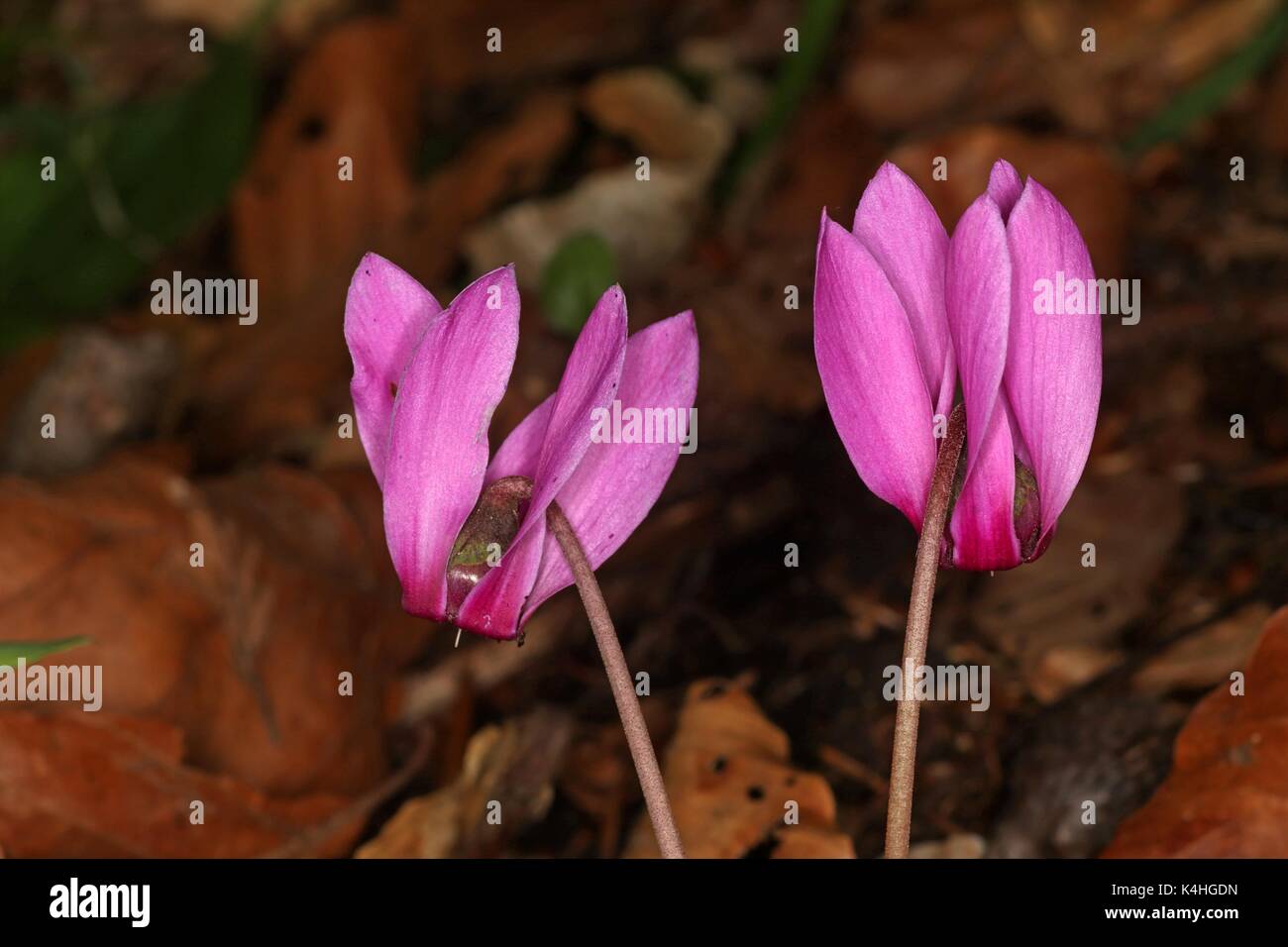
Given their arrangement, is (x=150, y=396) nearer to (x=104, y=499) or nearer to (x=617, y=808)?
(x=104, y=499)

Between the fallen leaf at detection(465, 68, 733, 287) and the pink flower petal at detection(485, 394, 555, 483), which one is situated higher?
the fallen leaf at detection(465, 68, 733, 287)

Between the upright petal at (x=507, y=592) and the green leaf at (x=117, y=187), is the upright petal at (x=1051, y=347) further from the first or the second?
the green leaf at (x=117, y=187)

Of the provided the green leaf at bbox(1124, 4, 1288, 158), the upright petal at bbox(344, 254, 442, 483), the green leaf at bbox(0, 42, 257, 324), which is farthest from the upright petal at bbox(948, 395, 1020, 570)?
the green leaf at bbox(0, 42, 257, 324)

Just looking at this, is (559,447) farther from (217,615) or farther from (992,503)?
(217,615)

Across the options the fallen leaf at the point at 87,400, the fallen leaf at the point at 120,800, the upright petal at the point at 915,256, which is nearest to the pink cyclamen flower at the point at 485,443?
the upright petal at the point at 915,256

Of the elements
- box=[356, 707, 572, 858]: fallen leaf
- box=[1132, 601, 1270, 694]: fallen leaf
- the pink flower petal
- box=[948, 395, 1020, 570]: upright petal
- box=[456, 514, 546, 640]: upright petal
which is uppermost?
the pink flower petal

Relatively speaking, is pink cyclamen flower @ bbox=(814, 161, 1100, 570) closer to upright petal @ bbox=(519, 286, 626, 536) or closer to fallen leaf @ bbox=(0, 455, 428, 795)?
upright petal @ bbox=(519, 286, 626, 536)

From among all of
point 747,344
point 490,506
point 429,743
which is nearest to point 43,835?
point 429,743
